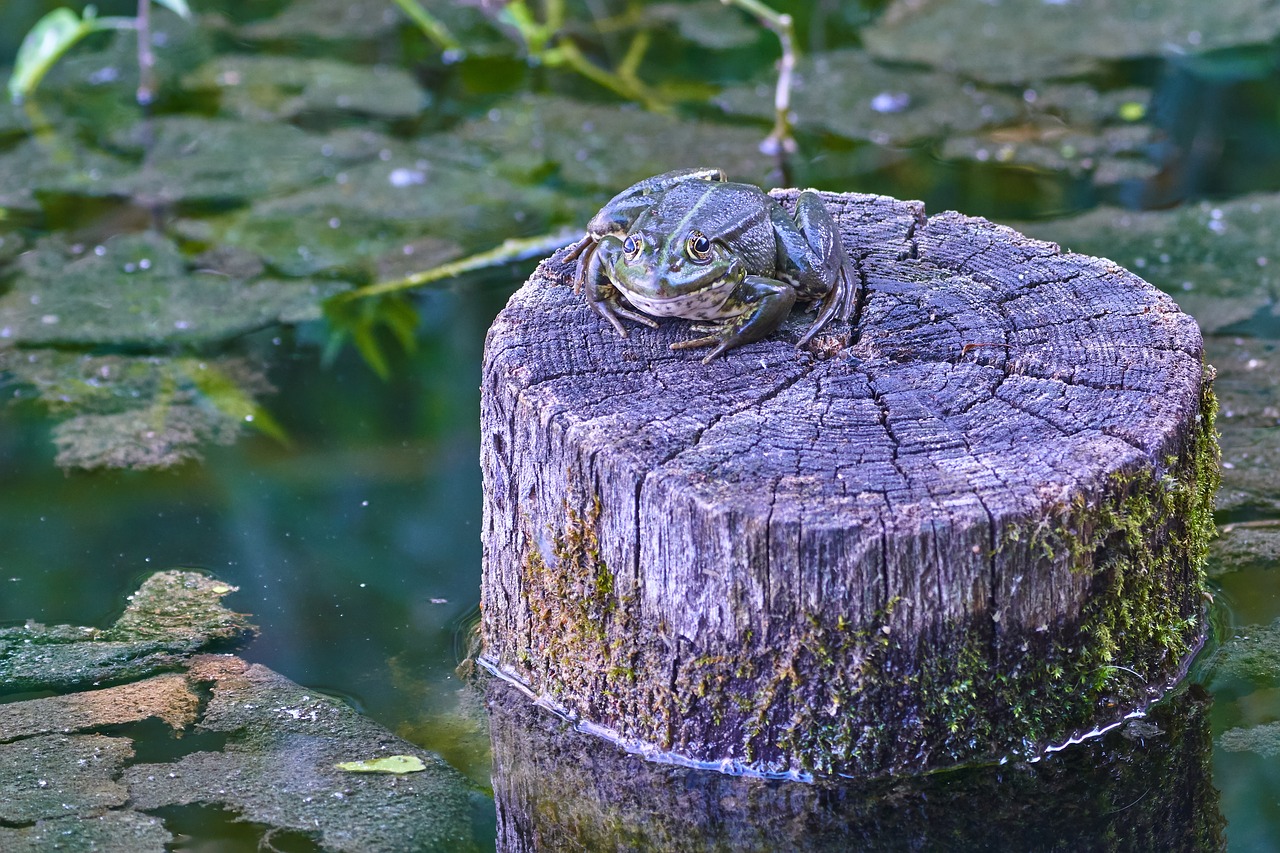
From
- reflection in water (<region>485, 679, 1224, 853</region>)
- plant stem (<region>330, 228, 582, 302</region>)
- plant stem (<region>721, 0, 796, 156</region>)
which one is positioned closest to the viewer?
reflection in water (<region>485, 679, 1224, 853</region>)

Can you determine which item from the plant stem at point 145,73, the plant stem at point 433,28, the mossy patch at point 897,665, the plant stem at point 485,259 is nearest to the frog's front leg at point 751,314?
the mossy patch at point 897,665

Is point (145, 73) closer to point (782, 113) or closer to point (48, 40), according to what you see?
point (48, 40)

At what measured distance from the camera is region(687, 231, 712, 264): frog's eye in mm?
3170

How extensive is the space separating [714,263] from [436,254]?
9.79 feet

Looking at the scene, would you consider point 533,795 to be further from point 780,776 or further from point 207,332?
point 207,332

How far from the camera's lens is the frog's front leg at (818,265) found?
3328mm

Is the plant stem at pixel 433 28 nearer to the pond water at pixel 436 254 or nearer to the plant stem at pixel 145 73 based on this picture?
the pond water at pixel 436 254

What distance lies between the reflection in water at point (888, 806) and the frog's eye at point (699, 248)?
1.15m

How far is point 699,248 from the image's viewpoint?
3.18 meters

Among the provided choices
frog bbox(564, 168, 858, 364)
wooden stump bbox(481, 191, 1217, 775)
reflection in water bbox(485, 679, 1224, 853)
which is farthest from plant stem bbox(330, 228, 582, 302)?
reflection in water bbox(485, 679, 1224, 853)

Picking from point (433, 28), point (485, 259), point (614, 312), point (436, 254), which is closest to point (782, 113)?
point (485, 259)

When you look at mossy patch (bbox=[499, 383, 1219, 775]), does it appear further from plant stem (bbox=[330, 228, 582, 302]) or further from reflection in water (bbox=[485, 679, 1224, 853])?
plant stem (bbox=[330, 228, 582, 302])

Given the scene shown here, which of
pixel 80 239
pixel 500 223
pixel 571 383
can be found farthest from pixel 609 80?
pixel 571 383

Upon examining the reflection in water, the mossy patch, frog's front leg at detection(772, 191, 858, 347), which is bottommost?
the reflection in water
